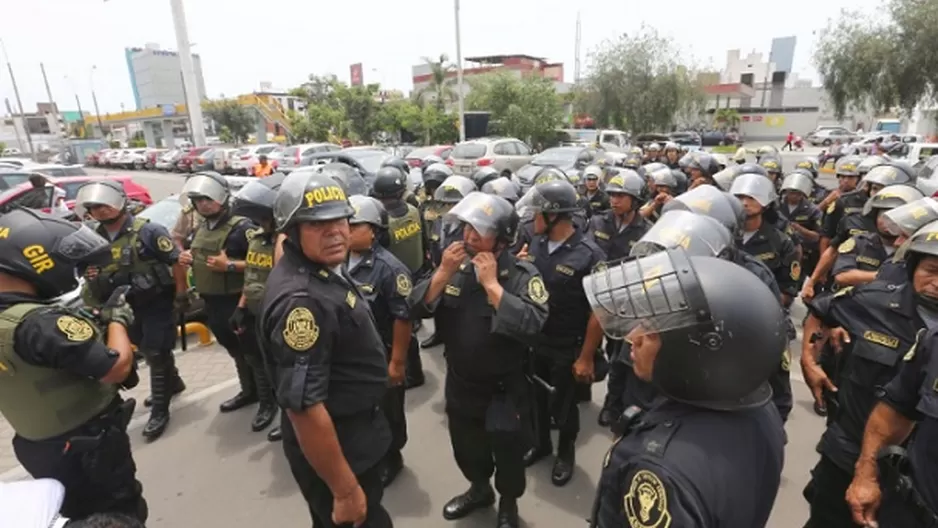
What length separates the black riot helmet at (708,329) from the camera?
48.3 inches

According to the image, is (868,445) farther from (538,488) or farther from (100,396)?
(100,396)

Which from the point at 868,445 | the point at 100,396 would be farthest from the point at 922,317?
the point at 100,396

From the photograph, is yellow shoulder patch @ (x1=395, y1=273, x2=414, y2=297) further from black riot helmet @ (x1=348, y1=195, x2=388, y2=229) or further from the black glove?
the black glove

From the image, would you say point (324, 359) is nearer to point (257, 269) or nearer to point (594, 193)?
point (257, 269)

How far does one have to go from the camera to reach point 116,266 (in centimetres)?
374

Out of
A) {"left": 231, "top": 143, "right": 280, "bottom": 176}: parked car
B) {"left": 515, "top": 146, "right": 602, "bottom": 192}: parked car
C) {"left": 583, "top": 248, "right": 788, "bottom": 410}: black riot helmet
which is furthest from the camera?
{"left": 231, "top": 143, "right": 280, "bottom": 176}: parked car

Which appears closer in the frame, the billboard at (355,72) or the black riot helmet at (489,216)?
the black riot helmet at (489,216)

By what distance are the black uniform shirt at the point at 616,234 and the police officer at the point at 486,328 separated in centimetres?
194

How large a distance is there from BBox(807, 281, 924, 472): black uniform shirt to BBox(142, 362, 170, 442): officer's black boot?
451 centimetres

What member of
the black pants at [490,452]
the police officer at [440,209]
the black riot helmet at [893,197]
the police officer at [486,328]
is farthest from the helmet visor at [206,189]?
the black riot helmet at [893,197]

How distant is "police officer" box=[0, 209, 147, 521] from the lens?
1.98 m

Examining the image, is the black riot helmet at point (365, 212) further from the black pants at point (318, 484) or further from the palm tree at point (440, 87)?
the palm tree at point (440, 87)

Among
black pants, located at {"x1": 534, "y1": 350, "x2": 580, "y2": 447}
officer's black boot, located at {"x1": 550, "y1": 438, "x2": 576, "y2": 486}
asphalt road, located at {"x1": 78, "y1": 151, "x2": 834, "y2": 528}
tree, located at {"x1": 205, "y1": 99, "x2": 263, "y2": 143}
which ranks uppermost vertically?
tree, located at {"x1": 205, "y1": 99, "x2": 263, "y2": 143}

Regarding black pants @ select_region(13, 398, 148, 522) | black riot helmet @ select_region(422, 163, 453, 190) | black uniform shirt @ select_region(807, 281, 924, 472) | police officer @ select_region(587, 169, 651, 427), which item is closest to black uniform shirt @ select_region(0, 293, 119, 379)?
black pants @ select_region(13, 398, 148, 522)
